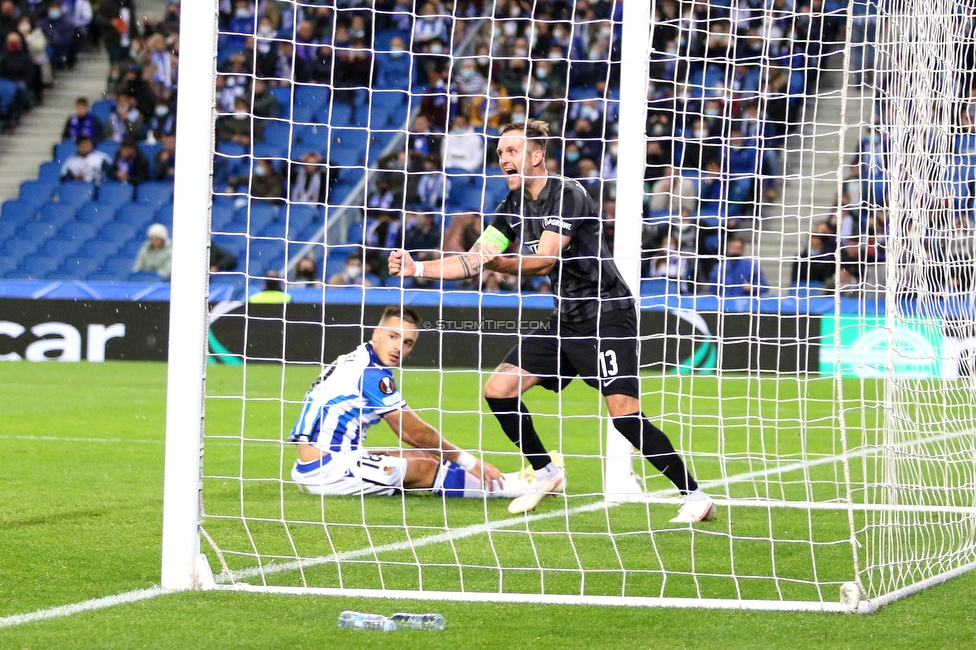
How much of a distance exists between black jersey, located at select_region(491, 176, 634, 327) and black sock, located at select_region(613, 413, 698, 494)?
0.54 metres

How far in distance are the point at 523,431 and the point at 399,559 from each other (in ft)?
4.85

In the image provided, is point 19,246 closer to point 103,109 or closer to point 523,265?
point 103,109

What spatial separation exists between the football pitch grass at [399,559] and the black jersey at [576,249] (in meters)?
0.47

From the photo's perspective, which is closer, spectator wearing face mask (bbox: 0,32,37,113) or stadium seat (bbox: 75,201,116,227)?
stadium seat (bbox: 75,201,116,227)

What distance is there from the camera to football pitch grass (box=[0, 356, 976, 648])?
3.88 meters

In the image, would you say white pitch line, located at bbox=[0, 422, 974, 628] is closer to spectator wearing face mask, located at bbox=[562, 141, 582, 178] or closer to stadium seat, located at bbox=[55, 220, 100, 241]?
spectator wearing face mask, located at bbox=[562, 141, 582, 178]

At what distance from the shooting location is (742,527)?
6.11 m

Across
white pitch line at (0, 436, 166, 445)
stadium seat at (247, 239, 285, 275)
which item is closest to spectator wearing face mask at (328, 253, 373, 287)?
stadium seat at (247, 239, 285, 275)

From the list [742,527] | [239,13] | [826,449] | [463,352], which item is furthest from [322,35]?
[742,527]


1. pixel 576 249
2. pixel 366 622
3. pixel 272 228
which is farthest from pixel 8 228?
pixel 366 622

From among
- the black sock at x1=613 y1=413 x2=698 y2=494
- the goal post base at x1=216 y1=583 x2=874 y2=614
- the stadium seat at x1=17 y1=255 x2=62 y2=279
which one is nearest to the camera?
the goal post base at x1=216 y1=583 x2=874 y2=614

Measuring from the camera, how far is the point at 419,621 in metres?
3.92

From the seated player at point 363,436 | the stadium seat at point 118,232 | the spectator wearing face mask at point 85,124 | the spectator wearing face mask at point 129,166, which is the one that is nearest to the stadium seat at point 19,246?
the stadium seat at point 118,232

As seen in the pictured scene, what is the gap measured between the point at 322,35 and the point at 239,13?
145 cm
